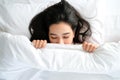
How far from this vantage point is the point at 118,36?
1338 mm

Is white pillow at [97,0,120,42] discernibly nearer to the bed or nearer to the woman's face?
the woman's face

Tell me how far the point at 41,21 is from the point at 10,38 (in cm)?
38

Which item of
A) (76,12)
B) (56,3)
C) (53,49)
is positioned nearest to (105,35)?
(76,12)

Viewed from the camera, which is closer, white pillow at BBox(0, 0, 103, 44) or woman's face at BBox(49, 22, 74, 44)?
woman's face at BBox(49, 22, 74, 44)

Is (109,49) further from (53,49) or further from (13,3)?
(13,3)

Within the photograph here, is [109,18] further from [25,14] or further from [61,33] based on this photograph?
[25,14]

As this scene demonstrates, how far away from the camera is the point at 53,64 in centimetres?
93

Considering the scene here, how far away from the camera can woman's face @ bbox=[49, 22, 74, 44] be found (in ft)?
3.87

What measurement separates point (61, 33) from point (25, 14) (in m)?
0.28

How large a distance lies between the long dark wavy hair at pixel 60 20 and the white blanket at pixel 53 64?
31cm

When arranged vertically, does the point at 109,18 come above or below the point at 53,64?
above

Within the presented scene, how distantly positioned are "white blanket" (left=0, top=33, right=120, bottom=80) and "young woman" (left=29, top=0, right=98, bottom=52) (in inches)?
8.2

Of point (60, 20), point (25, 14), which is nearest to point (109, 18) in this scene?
point (60, 20)

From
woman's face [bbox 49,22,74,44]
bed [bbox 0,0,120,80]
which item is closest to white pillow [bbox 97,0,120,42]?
woman's face [bbox 49,22,74,44]
